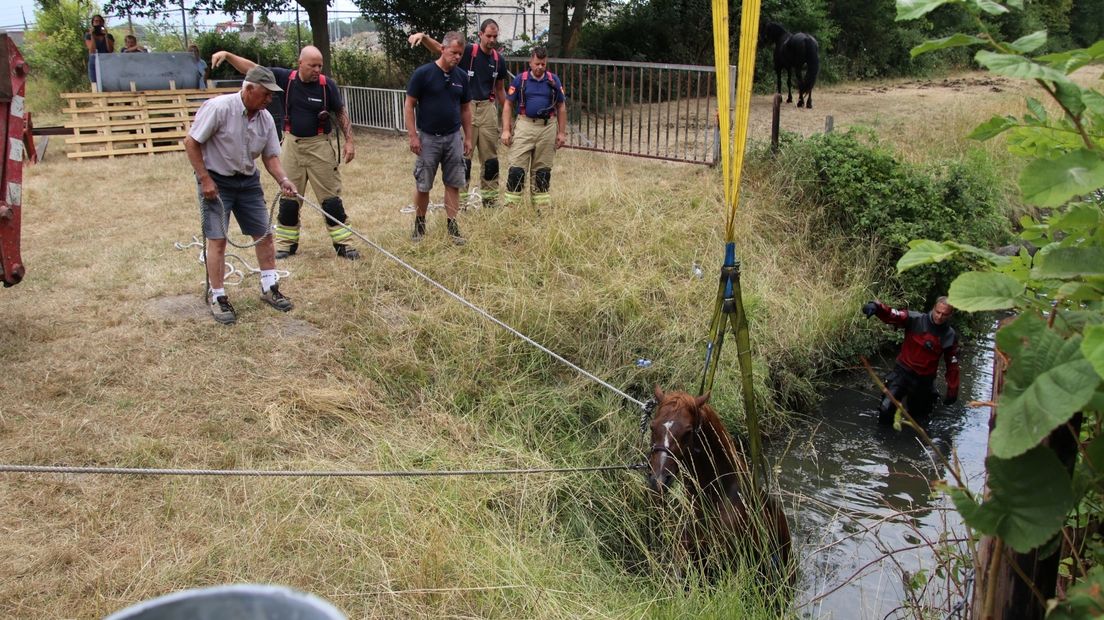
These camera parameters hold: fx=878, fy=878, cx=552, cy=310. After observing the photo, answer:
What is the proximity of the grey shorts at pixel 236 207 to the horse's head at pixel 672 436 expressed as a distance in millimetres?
3777

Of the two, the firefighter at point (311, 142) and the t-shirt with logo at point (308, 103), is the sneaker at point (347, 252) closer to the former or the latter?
the firefighter at point (311, 142)

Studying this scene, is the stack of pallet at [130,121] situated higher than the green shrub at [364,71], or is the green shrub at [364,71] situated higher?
the green shrub at [364,71]

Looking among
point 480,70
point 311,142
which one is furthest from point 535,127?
point 311,142

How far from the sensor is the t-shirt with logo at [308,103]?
7555 millimetres

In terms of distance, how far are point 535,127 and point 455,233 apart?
1.48 meters

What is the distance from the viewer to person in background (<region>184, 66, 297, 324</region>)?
6.00 metres

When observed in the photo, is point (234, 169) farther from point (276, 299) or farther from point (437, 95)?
point (437, 95)

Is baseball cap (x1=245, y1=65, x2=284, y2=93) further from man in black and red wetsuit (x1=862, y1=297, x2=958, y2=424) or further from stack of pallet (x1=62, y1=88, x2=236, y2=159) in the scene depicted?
stack of pallet (x1=62, y1=88, x2=236, y2=159)

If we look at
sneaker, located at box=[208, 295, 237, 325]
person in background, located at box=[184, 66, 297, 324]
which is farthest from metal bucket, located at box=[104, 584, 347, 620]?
sneaker, located at box=[208, 295, 237, 325]

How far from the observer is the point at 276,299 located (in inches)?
269

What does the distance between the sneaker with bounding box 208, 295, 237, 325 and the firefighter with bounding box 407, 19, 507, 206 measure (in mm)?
3023

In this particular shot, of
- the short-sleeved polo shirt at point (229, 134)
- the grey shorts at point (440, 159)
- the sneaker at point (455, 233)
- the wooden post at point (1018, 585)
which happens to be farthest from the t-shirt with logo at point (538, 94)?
the wooden post at point (1018, 585)

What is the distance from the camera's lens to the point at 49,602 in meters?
3.55

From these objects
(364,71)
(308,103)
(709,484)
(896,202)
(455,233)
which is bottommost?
(709,484)
